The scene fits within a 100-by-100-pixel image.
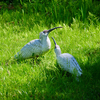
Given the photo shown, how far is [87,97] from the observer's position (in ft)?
9.39

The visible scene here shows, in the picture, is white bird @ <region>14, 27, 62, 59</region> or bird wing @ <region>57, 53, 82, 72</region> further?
white bird @ <region>14, 27, 62, 59</region>

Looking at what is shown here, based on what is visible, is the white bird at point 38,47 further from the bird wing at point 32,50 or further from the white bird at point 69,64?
the white bird at point 69,64

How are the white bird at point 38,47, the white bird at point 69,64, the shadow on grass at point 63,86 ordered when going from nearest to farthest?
the shadow on grass at point 63,86, the white bird at point 69,64, the white bird at point 38,47

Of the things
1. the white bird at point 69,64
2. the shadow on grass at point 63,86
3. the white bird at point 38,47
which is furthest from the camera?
the white bird at point 38,47

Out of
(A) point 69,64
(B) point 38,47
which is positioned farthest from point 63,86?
(B) point 38,47

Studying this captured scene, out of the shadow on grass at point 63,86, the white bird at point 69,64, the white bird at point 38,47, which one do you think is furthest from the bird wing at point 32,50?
the white bird at point 69,64

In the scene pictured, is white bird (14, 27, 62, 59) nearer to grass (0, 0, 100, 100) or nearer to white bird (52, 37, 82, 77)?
grass (0, 0, 100, 100)

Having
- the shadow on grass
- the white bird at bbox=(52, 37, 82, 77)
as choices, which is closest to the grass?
the shadow on grass

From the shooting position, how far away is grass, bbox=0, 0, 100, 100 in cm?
301

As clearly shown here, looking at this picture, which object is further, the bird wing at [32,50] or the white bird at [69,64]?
the bird wing at [32,50]

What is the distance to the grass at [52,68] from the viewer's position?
301cm

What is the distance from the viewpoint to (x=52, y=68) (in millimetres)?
3465

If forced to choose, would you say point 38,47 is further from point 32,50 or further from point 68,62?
point 68,62

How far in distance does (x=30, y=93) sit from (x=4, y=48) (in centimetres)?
239
